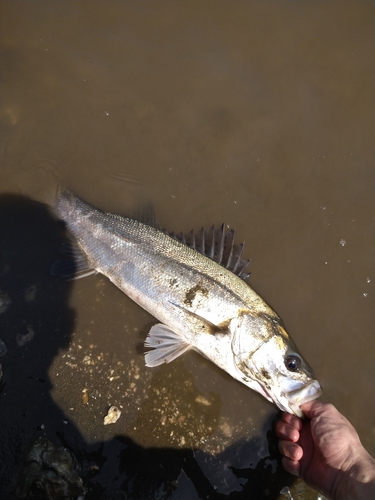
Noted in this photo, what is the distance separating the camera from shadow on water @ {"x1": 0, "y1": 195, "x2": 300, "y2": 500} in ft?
10.9

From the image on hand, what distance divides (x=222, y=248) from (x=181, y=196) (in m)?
0.82

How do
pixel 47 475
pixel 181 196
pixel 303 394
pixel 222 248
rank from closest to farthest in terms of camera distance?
pixel 47 475 < pixel 303 394 < pixel 222 248 < pixel 181 196

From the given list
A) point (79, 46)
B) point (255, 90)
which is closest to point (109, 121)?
point (79, 46)

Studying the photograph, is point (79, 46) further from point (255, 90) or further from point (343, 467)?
point (343, 467)

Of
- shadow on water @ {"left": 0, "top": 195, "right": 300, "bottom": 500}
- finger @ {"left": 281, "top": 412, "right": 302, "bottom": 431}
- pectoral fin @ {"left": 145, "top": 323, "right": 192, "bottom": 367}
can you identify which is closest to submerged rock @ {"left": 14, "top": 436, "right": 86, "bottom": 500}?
shadow on water @ {"left": 0, "top": 195, "right": 300, "bottom": 500}

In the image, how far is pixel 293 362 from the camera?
10.7 feet

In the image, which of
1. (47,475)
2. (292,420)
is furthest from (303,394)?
(47,475)

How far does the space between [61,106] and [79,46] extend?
0.79m

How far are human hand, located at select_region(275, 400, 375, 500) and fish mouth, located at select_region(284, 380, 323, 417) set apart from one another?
5.7 inches

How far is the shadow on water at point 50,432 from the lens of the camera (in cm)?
331

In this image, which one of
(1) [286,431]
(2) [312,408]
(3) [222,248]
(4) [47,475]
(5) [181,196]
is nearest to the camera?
(4) [47,475]

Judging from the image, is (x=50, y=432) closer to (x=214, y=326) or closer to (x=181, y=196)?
(x=214, y=326)

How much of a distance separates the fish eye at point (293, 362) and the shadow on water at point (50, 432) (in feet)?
2.95

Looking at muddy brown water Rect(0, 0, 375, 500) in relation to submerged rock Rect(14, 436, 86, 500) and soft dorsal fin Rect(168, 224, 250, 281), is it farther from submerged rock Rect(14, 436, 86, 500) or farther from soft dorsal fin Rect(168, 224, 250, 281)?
soft dorsal fin Rect(168, 224, 250, 281)
